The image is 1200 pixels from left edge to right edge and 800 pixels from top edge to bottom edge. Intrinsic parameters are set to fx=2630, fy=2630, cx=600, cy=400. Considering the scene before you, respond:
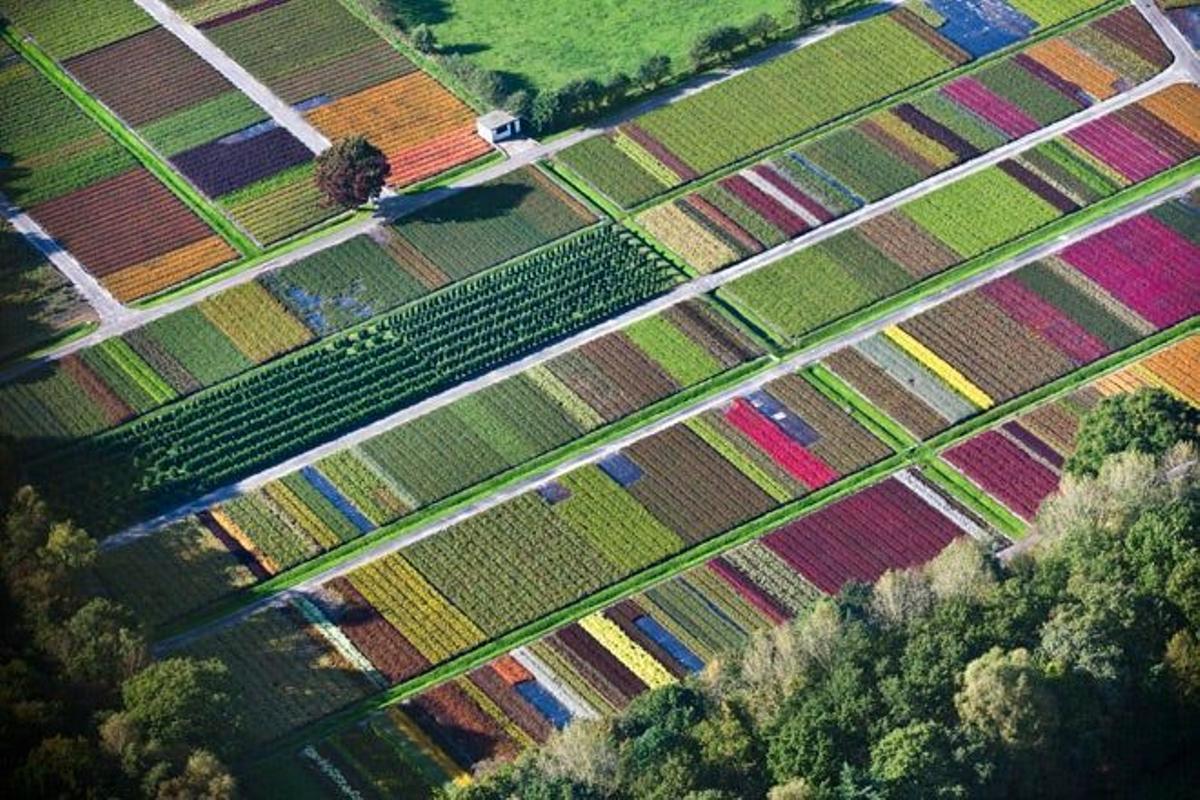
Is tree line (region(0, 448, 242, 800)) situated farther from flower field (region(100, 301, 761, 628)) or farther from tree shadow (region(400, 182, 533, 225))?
tree shadow (region(400, 182, 533, 225))

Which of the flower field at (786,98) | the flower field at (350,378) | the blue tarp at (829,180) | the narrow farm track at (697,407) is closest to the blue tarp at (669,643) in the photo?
the narrow farm track at (697,407)

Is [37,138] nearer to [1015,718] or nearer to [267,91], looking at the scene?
[267,91]

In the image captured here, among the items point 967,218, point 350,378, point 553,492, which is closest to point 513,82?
point 350,378

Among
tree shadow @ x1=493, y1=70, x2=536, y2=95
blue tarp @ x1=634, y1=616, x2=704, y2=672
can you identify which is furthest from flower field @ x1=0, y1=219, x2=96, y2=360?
blue tarp @ x1=634, y1=616, x2=704, y2=672

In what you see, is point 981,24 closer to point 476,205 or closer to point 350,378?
point 476,205

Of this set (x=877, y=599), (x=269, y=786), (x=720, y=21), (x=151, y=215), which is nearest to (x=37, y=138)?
(x=151, y=215)

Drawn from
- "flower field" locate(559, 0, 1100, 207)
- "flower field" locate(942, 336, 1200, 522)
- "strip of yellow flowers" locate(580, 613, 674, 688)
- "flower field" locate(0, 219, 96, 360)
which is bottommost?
"strip of yellow flowers" locate(580, 613, 674, 688)
